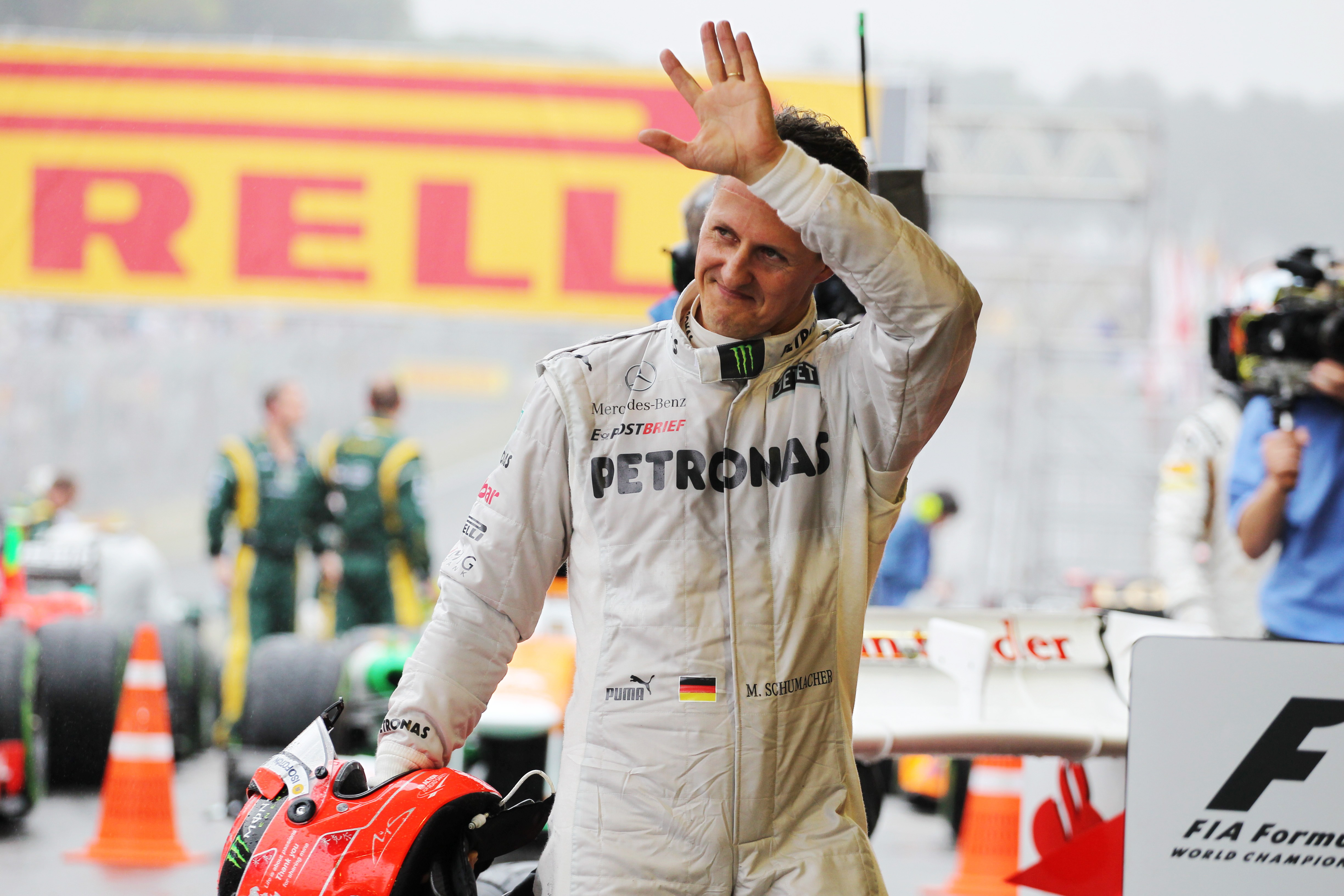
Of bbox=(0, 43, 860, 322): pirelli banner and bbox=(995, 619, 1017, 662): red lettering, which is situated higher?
bbox=(0, 43, 860, 322): pirelli banner

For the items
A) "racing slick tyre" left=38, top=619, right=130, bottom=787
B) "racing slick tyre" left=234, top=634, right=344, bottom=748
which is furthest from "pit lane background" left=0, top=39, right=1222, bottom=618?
"racing slick tyre" left=234, top=634, right=344, bottom=748

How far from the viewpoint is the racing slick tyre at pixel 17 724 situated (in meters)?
4.93

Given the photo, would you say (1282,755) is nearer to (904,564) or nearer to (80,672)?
(80,672)

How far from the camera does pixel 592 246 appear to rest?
360 inches

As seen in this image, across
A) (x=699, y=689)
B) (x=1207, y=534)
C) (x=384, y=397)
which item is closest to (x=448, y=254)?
(x=384, y=397)

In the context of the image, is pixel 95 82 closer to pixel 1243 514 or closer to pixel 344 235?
pixel 344 235

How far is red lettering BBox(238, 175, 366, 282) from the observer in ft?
30.3

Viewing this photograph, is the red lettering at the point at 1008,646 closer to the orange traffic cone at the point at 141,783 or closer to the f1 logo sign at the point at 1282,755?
the f1 logo sign at the point at 1282,755

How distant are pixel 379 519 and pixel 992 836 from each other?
3.63 meters

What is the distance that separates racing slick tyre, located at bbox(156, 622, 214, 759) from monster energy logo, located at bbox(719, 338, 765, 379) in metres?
4.81

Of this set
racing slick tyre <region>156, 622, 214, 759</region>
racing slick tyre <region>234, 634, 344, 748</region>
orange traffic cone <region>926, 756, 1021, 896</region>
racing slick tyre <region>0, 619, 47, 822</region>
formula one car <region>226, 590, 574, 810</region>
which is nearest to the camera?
formula one car <region>226, 590, 574, 810</region>

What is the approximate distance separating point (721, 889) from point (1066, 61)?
13.0 m

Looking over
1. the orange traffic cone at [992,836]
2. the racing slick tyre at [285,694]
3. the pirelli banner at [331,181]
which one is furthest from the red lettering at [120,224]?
the orange traffic cone at [992,836]

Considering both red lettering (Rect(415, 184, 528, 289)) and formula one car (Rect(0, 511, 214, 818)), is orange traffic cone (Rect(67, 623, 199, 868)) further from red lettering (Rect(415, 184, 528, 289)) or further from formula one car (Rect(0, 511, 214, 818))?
red lettering (Rect(415, 184, 528, 289))
